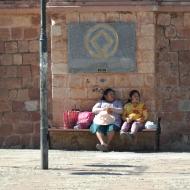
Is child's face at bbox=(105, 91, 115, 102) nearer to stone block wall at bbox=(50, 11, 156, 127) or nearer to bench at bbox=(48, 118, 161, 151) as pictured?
stone block wall at bbox=(50, 11, 156, 127)

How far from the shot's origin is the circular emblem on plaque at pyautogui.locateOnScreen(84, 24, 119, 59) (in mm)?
14969

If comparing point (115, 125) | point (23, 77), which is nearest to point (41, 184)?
point (115, 125)

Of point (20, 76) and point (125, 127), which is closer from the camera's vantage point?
point (125, 127)

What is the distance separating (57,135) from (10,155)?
131 cm

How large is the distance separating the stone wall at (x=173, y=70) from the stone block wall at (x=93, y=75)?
329 millimetres

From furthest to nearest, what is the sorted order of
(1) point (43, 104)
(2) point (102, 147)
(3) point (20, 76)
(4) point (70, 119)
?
(3) point (20, 76) < (4) point (70, 119) < (2) point (102, 147) < (1) point (43, 104)

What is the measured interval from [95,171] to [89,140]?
11.3 feet

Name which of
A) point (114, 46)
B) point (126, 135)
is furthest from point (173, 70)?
point (126, 135)

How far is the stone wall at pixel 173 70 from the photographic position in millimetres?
15172

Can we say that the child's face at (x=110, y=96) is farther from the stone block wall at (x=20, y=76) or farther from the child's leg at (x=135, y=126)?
the stone block wall at (x=20, y=76)

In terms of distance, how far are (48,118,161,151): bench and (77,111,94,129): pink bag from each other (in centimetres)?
14

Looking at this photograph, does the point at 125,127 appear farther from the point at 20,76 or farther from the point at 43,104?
the point at 43,104

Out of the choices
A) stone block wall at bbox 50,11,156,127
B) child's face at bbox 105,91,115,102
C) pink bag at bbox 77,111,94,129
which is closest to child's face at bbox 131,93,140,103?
stone block wall at bbox 50,11,156,127

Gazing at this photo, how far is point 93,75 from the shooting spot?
49.3ft
